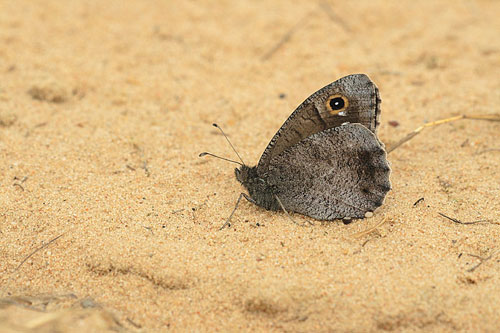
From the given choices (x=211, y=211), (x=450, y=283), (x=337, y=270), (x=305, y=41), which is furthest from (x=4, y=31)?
(x=450, y=283)

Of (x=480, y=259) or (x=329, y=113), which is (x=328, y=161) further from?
(x=480, y=259)

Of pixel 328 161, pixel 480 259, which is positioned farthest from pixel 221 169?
pixel 480 259

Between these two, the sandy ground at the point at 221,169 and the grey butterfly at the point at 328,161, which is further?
the grey butterfly at the point at 328,161

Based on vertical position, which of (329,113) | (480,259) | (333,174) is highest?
(329,113)

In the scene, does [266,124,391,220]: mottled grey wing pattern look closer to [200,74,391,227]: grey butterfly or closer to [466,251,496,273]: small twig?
[200,74,391,227]: grey butterfly

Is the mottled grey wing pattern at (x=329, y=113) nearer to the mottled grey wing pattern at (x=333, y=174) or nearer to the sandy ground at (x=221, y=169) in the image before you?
the mottled grey wing pattern at (x=333, y=174)

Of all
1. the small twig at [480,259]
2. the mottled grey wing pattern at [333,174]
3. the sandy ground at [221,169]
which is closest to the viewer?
the sandy ground at [221,169]

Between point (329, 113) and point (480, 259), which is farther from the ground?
point (329, 113)

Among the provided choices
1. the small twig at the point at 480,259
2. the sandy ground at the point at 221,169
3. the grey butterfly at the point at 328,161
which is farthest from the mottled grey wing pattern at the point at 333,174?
the small twig at the point at 480,259
